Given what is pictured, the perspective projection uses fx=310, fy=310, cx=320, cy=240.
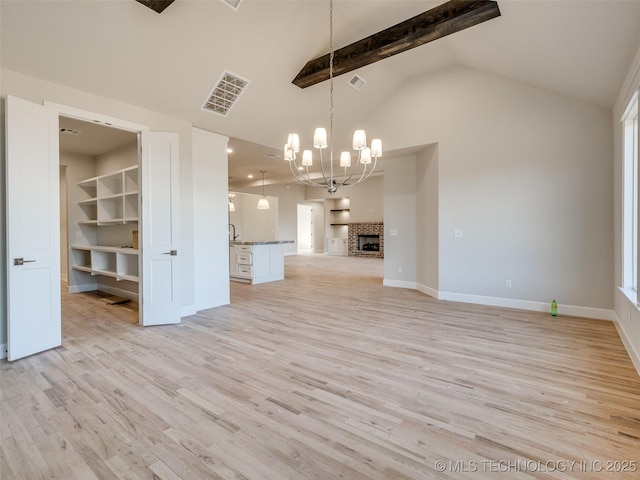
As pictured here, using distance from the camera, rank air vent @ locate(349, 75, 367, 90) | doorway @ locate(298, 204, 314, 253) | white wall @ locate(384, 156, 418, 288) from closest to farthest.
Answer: air vent @ locate(349, 75, 367, 90) → white wall @ locate(384, 156, 418, 288) → doorway @ locate(298, 204, 314, 253)

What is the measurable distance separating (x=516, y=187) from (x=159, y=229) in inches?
204

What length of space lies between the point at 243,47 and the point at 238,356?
367 centimetres

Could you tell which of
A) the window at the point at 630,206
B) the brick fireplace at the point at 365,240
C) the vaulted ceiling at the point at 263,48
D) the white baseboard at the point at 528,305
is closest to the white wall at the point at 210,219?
the vaulted ceiling at the point at 263,48

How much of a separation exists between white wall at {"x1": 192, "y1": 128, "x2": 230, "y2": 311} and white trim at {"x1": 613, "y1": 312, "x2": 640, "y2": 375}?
4.99 metres

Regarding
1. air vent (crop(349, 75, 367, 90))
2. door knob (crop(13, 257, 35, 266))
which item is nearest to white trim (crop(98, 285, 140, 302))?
door knob (crop(13, 257, 35, 266))

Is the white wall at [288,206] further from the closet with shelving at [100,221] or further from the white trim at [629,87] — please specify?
the white trim at [629,87]

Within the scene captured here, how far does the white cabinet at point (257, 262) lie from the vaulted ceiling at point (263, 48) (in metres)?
2.76

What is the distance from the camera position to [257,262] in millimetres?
7227

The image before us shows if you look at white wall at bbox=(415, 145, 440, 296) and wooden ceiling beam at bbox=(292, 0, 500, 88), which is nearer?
wooden ceiling beam at bbox=(292, 0, 500, 88)

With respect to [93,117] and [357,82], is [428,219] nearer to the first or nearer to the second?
[357,82]

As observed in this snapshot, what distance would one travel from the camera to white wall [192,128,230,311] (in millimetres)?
4789

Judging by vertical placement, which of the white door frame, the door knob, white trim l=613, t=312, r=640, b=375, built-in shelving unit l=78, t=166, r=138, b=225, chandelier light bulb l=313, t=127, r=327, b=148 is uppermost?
the white door frame

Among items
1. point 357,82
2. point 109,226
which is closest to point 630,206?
point 357,82

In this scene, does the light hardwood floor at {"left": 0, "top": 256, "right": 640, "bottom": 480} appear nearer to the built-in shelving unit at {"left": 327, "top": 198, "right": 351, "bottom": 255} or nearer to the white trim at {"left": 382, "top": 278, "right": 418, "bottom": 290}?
the white trim at {"left": 382, "top": 278, "right": 418, "bottom": 290}
